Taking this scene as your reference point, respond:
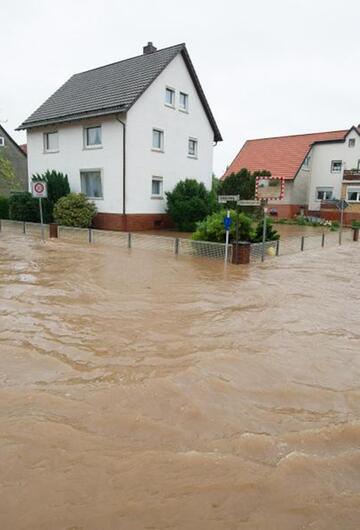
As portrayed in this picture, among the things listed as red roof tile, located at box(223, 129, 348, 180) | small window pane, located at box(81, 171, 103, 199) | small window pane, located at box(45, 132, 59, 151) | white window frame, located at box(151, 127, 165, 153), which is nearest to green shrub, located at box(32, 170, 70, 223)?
small window pane, located at box(81, 171, 103, 199)

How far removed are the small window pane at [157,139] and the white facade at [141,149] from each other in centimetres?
19

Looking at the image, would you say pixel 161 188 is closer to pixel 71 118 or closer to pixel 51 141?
pixel 71 118

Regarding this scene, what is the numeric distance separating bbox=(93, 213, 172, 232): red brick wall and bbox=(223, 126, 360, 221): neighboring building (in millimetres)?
16824

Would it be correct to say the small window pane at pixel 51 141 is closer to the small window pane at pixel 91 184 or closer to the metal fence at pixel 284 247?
the small window pane at pixel 91 184

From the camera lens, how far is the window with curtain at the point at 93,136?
68.8 ft

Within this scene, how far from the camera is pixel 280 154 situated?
36.5 meters

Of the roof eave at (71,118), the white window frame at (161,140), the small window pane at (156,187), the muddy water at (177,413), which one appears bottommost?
the muddy water at (177,413)

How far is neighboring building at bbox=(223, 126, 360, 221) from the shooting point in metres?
35.0

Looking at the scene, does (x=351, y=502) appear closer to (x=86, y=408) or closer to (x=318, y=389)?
(x=318, y=389)

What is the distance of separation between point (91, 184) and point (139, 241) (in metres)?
7.70

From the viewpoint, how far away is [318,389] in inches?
168

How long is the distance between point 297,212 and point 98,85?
20539 mm

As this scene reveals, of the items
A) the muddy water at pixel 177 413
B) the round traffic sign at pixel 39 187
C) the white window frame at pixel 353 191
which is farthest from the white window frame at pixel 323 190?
the muddy water at pixel 177 413

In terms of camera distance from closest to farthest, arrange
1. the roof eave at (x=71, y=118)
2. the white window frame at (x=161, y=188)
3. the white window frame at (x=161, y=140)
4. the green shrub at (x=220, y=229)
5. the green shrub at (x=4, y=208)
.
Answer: the green shrub at (x=220, y=229) < the roof eave at (x=71, y=118) < the white window frame at (x=161, y=140) < the white window frame at (x=161, y=188) < the green shrub at (x=4, y=208)
